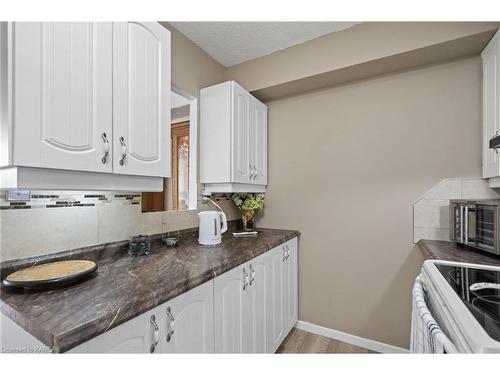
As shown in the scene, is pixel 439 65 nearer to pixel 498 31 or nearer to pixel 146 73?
pixel 498 31

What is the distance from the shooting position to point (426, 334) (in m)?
0.79

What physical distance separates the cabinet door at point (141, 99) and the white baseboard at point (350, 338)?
1.89 metres

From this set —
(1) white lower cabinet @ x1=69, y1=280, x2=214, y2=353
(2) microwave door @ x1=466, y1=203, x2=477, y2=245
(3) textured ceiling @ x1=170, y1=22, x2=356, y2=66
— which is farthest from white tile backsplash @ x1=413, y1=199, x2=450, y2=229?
(1) white lower cabinet @ x1=69, y1=280, x2=214, y2=353

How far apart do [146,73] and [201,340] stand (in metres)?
1.29

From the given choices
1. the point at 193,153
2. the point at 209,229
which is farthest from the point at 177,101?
the point at 209,229

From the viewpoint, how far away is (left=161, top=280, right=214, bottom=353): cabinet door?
0.94 m

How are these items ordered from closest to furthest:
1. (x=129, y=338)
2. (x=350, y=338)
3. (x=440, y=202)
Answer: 1. (x=129, y=338)
2. (x=440, y=202)
3. (x=350, y=338)

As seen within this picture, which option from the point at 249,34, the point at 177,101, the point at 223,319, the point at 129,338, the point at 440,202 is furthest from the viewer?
the point at 177,101

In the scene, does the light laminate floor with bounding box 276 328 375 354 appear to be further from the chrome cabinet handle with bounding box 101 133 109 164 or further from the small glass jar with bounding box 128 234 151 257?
the chrome cabinet handle with bounding box 101 133 109 164

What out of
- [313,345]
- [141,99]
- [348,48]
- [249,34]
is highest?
[249,34]

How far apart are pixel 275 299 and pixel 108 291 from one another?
126 centimetres

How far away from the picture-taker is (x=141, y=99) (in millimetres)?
1202

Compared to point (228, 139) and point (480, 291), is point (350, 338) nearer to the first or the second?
point (480, 291)
